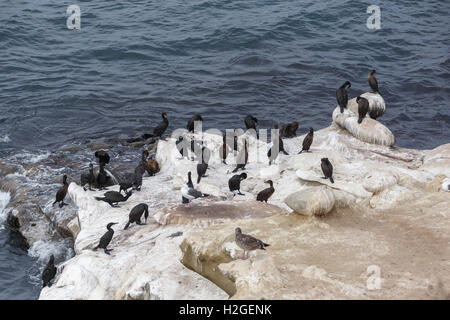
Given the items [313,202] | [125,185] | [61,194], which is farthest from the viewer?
[61,194]

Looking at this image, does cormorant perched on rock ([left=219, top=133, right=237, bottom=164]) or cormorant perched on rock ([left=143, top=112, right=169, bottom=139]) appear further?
cormorant perched on rock ([left=143, top=112, right=169, bottom=139])

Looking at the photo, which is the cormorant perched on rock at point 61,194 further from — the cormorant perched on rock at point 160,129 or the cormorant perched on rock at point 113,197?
the cormorant perched on rock at point 160,129

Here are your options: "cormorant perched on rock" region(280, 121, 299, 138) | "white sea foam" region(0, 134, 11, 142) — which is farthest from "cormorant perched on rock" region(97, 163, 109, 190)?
"white sea foam" region(0, 134, 11, 142)

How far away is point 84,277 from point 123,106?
45.3 ft

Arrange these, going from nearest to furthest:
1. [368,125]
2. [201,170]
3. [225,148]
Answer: [201,170] → [225,148] → [368,125]

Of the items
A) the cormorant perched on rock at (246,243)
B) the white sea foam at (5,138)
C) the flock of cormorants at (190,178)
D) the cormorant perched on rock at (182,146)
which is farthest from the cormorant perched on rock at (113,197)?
the white sea foam at (5,138)

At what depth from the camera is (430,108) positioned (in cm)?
2305

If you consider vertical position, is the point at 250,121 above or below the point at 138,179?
below

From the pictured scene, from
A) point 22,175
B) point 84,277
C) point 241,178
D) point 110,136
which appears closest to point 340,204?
point 241,178

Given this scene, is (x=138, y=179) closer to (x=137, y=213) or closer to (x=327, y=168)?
(x=137, y=213)

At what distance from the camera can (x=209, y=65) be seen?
2722 cm

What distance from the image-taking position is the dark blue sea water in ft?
72.6

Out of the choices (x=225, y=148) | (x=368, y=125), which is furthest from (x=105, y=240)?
(x=368, y=125)

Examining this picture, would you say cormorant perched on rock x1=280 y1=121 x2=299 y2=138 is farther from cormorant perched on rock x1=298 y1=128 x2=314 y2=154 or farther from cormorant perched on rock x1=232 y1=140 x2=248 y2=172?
cormorant perched on rock x1=232 y1=140 x2=248 y2=172
